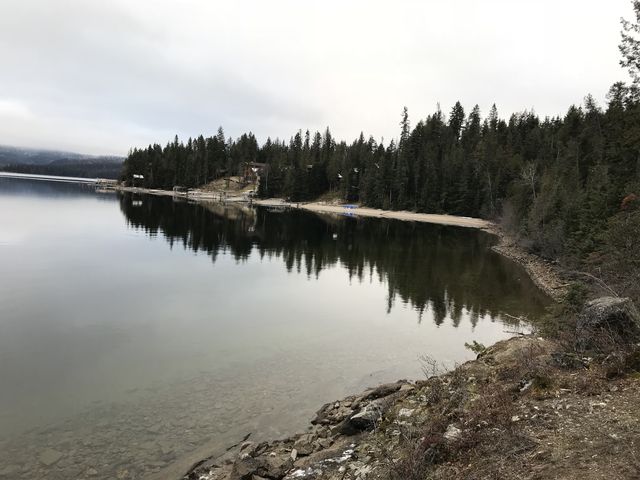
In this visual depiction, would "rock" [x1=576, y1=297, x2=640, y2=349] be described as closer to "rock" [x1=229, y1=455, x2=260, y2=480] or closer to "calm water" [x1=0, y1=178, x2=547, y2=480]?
A: "calm water" [x1=0, y1=178, x2=547, y2=480]

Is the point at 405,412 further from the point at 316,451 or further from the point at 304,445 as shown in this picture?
the point at 304,445

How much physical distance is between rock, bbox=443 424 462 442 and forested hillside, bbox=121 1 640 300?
435 inches

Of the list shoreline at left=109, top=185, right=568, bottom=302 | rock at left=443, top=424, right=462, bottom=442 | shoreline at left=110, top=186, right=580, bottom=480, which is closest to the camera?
rock at left=443, top=424, right=462, bottom=442

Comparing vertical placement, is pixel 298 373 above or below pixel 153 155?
below

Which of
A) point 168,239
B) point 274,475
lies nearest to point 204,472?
point 274,475

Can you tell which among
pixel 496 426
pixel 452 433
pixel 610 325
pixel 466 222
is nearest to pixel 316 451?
pixel 452 433

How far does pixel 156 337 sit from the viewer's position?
20.7m

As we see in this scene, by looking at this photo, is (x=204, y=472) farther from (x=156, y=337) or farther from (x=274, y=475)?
(x=156, y=337)

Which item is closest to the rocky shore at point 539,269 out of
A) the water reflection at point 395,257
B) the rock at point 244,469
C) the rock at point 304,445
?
the water reflection at point 395,257

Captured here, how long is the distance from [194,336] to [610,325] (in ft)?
54.2

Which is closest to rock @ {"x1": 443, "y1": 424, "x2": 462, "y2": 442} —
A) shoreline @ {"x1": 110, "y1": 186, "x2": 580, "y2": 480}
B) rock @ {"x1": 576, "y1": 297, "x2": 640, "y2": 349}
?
shoreline @ {"x1": 110, "y1": 186, "x2": 580, "y2": 480}

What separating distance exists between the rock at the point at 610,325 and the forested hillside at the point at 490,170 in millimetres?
5218

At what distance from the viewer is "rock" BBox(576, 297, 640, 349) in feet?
35.9

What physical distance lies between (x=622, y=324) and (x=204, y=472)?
10.9 metres
